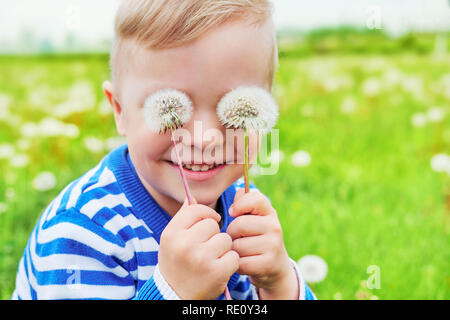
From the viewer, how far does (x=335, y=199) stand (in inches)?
68.2

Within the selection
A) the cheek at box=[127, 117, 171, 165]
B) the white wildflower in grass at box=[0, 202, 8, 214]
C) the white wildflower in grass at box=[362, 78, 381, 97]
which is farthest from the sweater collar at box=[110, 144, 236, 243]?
the white wildflower in grass at box=[362, 78, 381, 97]

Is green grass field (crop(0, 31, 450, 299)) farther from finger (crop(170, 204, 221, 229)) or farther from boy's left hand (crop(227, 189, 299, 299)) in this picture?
finger (crop(170, 204, 221, 229))

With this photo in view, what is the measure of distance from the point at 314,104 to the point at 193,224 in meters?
1.92

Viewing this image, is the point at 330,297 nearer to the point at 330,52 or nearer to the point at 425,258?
the point at 425,258

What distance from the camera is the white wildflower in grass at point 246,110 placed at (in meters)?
0.77

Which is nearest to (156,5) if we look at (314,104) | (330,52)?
(314,104)

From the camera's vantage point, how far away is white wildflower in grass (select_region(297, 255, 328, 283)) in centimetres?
128

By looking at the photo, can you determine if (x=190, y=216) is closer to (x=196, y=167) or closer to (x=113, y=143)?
(x=196, y=167)

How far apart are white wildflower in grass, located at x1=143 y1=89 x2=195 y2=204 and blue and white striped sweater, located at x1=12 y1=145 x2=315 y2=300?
0.22m

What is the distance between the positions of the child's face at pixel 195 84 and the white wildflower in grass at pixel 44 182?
90cm

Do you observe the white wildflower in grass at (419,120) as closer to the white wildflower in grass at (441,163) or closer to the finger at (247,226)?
the white wildflower in grass at (441,163)

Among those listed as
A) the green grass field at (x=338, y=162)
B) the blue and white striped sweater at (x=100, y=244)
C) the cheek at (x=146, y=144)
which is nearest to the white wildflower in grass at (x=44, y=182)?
the green grass field at (x=338, y=162)

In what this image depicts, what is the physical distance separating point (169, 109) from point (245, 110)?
0.12 metres

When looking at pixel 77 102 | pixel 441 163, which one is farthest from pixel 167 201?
pixel 77 102
